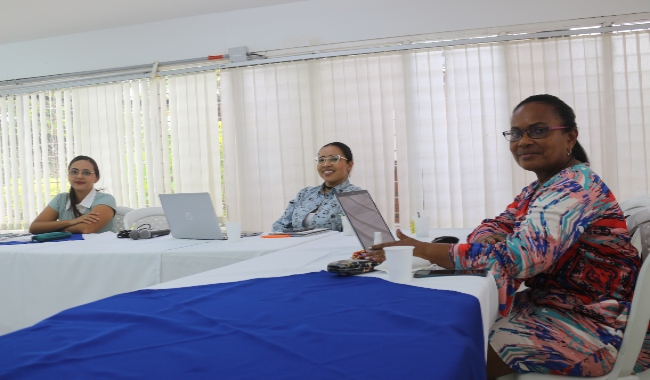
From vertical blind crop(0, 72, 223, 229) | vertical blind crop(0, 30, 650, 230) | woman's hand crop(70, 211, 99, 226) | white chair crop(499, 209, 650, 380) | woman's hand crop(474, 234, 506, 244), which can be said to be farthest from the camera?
vertical blind crop(0, 72, 223, 229)

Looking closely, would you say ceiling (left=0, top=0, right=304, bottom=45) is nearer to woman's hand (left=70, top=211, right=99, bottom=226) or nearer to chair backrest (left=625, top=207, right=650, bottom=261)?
woman's hand (left=70, top=211, right=99, bottom=226)

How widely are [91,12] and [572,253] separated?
5.29 m

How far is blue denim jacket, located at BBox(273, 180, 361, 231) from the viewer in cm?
376

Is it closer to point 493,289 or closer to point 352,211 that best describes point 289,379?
point 493,289

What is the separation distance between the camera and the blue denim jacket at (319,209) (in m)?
3.76

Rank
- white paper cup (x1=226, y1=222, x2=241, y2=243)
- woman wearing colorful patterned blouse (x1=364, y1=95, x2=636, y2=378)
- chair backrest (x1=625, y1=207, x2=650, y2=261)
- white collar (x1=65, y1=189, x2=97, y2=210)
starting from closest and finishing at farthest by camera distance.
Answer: woman wearing colorful patterned blouse (x1=364, y1=95, x2=636, y2=378) → chair backrest (x1=625, y1=207, x2=650, y2=261) → white paper cup (x1=226, y1=222, x2=241, y2=243) → white collar (x1=65, y1=189, x2=97, y2=210)

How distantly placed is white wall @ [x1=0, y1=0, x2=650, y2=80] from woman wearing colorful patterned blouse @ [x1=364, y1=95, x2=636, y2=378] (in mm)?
3666

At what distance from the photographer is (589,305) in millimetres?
1570

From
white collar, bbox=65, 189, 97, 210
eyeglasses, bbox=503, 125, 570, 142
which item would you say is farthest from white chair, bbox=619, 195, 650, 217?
white collar, bbox=65, 189, 97, 210

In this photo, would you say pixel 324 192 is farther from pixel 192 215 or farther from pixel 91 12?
pixel 91 12

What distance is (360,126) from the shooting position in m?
5.45

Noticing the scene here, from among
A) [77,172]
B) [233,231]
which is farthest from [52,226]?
[233,231]

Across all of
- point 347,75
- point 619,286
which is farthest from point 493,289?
point 347,75

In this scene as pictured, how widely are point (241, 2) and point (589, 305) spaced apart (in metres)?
4.69
